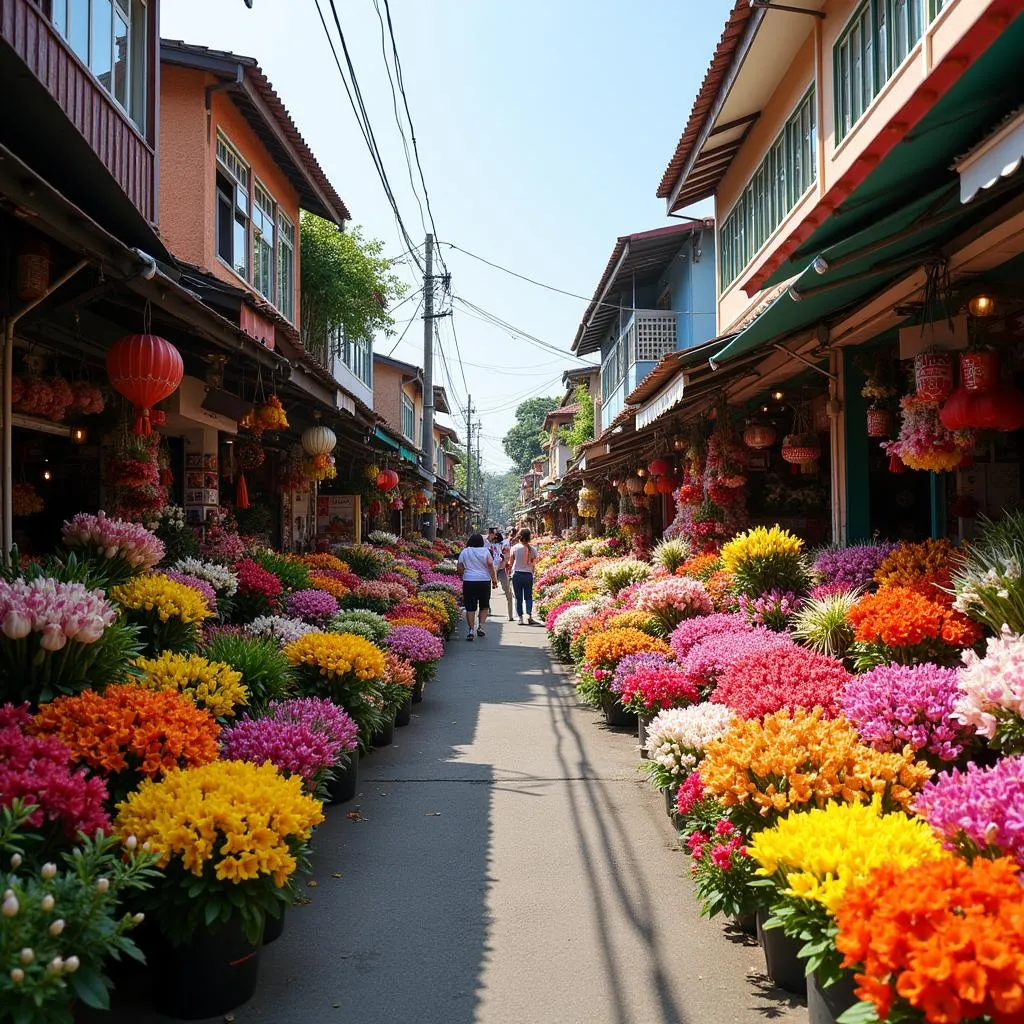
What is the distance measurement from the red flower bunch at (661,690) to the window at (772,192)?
7001 mm

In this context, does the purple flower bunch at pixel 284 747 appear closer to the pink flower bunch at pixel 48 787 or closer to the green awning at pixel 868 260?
the pink flower bunch at pixel 48 787

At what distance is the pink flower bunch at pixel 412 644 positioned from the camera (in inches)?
373

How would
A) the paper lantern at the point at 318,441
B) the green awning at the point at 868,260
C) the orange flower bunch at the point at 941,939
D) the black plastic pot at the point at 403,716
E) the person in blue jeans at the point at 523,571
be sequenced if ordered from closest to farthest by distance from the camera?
1. the orange flower bunch at the point at 941,939
2. the green awning at the point at 868,260
3. the black plastic pot at the point at 403,716
4. the paper lantern at the point at 318,441
5. the person in blue jeans at the point at 523,571

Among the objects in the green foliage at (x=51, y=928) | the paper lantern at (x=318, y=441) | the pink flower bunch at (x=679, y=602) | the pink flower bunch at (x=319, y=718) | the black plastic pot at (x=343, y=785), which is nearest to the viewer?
the green foliage at (x=51, y=928)

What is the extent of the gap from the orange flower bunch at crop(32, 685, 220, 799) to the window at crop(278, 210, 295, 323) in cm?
1411

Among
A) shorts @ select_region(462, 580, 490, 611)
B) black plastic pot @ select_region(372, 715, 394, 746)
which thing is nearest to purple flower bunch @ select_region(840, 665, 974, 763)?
black plastic pot @ select_region(372, 715, 394, 746)

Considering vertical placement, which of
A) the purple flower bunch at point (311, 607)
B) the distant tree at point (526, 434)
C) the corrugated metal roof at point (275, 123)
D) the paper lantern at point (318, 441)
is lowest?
the purple flower bunch at point (311, 607)

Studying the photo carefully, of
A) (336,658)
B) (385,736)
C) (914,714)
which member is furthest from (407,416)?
(914,714)

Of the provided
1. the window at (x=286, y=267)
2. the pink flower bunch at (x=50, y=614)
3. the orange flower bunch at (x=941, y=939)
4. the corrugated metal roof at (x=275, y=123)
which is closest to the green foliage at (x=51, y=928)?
the pink flower bunch at (x=50, y=614)

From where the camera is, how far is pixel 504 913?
4.54m

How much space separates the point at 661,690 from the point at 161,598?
12.4ft

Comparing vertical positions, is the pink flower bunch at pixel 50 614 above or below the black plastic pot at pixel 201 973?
above

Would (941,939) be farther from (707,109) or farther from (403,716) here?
(707,109)

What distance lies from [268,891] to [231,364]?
6906mm
